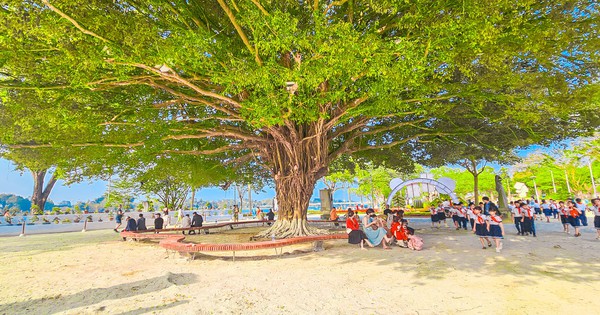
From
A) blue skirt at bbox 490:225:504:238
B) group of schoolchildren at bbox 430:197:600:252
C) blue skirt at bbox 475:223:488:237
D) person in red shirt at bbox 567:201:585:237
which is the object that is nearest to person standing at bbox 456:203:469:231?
group of schoolchildren at bbox 430:197:600:252

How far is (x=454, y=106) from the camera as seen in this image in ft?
39.6

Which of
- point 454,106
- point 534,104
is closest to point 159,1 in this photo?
point 454,106

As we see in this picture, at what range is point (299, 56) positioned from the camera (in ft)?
27.8

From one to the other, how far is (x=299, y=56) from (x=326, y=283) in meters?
6.01

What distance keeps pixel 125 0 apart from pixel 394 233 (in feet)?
35.2

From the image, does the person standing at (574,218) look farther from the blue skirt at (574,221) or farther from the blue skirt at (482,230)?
the blue skirt at (482,230)

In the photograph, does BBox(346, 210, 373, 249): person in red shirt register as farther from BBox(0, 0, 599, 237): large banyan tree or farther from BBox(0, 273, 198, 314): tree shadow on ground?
BBox(0, 273, 198, 314): tree shadow on ground

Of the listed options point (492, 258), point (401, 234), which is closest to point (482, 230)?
point (492, 258)

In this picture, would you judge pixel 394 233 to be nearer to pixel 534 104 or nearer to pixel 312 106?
pixel 312 106

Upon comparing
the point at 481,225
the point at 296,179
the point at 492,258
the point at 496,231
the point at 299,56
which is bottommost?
the point at 492,258

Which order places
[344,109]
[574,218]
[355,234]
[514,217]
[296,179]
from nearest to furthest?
[355,234]
[344,109]
[574,218]
[514,217]
[296,179]

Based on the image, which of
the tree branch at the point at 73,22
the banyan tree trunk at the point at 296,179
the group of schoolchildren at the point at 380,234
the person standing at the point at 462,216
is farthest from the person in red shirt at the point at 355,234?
the tree branch at the point at 73,22

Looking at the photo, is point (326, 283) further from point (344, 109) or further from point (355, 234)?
point (344, 109)

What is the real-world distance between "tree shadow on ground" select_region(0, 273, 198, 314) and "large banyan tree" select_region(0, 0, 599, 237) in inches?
187
